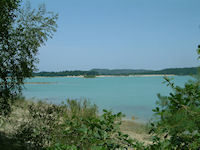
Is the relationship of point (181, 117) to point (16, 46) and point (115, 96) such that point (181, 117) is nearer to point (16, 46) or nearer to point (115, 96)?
point (16, 46)

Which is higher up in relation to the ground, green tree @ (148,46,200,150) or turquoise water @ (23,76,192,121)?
green tree @ (148,46,200,150)

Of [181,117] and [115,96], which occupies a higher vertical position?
[181,117]

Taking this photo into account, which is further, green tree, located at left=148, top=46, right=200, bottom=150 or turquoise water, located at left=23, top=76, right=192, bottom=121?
turquoise water, located at left=23, top=76, right=192, bottom=121

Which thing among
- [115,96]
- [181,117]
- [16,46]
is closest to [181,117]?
[181,117]

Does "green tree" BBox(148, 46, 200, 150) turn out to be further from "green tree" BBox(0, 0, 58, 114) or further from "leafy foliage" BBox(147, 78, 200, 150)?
"green tree" BBox(0, 0, 58, 114)

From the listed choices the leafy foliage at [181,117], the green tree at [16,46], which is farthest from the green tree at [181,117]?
the green tree at [16,46]

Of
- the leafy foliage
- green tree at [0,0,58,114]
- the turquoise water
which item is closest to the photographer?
the leafy foliage

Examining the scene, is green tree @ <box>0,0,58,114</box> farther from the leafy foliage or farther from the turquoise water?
the leafy foliage

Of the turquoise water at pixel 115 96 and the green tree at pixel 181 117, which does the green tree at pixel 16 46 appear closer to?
the turquoise water at pixel 115 96

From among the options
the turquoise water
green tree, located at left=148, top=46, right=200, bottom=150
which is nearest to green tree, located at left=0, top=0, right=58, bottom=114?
the turquoise water

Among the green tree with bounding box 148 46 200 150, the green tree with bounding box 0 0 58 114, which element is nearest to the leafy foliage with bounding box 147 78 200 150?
the green tree with bounding box 148 46 200 150

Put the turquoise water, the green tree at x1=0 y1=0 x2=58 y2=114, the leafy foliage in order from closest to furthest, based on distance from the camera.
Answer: the leafy foliage, the green tree at x1=0 y1=0 x2=58 y2=114, the turquoise water

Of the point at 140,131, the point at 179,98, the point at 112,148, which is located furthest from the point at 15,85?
the point at 140,131

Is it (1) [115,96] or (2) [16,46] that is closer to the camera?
(2) [16,46]
